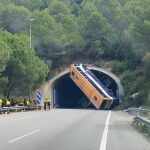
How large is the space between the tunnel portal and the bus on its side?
316 cm

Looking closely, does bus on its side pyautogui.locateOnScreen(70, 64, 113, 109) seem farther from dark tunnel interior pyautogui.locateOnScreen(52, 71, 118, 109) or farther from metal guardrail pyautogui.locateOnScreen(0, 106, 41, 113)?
metal guardrail pyautogui.locateOnScreen(0, 106, 41, 113)

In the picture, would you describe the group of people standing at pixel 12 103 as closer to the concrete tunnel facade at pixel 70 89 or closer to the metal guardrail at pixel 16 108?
the metal guardrail at pixel 16 108

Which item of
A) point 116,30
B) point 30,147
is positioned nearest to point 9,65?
point 116,30

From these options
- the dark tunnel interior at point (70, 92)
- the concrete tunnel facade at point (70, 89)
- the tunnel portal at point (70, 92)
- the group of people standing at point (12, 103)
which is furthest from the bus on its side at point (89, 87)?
the group of people standing at point (12, 103)

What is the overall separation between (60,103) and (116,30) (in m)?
14.4

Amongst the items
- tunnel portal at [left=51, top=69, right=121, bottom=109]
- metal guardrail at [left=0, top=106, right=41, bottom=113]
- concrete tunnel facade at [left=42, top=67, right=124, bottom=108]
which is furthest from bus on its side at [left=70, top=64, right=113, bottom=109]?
metal guardrail at [left=0, top=106, right=41, bottom=113]

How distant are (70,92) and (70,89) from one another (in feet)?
2.81

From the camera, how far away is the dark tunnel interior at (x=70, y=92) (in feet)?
256

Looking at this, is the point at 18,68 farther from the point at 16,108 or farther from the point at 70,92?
the point at 70,92

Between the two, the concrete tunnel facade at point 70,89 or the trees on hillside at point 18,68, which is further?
the concrete tunnel facade at point 70,89

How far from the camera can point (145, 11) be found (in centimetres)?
6328

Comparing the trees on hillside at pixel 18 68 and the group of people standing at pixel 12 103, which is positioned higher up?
the trees on hillside at pixel 18 68

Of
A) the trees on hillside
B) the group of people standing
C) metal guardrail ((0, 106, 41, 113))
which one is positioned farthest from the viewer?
the trees on hillside

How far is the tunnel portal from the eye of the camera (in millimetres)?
76438
